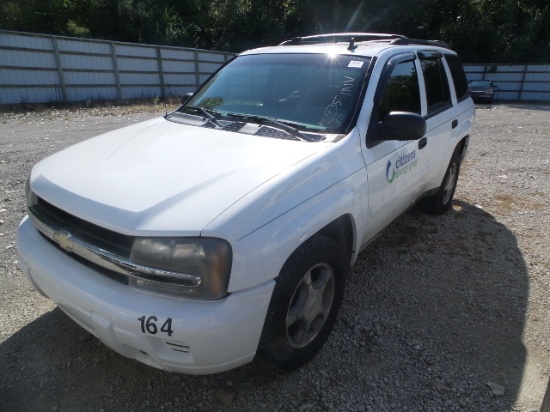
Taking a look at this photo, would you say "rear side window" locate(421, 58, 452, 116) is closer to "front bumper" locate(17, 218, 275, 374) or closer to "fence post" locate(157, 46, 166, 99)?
"front bumper" locate(17, 218, 275, 374)

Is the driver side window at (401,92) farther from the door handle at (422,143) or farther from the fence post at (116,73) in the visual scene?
the fence post at (116,73)

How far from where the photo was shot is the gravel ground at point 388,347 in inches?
83.4

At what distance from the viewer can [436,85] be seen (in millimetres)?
3711

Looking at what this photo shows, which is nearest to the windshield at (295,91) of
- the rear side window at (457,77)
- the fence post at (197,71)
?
the rear side window at (457,77)

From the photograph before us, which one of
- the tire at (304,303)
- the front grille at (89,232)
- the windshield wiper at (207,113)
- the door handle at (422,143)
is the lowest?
the tire at (304,303)

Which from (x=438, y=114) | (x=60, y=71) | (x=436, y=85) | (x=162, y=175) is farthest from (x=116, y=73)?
(x=162, y=175)

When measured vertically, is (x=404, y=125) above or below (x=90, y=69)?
above

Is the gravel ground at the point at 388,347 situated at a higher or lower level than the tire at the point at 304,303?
lower

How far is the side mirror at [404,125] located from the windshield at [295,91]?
0.84 ft

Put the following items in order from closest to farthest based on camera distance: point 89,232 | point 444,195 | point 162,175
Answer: point 89,232 → point 162,175 → point 444,195

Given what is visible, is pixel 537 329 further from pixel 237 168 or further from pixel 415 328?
pixel 237 168

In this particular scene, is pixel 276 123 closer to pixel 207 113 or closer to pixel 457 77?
pixel 207 113

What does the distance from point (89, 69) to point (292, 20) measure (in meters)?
16.9

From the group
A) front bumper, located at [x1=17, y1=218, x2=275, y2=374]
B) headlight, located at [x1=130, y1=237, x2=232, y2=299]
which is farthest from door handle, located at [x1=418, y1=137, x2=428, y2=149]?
headlight, located at [x1=130, y1=237, x2=232, y2=299]
